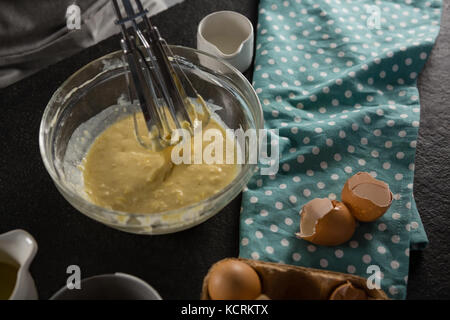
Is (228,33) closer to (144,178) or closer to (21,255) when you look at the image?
(144,178)

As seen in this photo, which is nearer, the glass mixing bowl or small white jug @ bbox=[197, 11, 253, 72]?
the glass mixing bowl

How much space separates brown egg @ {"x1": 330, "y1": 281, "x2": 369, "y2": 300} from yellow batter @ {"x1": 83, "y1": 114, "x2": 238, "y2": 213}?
0.78ft

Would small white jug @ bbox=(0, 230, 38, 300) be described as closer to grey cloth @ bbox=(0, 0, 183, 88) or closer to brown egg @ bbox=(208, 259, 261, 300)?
brown egg @ bbox=(208, 259, 261, 300)

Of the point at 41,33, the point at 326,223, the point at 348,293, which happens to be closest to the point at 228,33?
the point at 41,33

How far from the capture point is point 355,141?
91 cm

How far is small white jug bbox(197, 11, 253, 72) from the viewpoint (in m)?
0.99

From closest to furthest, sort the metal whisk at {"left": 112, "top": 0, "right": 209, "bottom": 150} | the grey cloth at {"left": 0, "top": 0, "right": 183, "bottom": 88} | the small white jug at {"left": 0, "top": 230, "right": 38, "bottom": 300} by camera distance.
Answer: the small white jug at {"left": 0, "top": 230, "right": 38, "bottom": 300}
the metal whisk at {"left": 112, "top": 0, "right": 209, "bottom": 150}
the grey cloth at {"left": 0, "top": 0, "right": 183, "bottom": 88}

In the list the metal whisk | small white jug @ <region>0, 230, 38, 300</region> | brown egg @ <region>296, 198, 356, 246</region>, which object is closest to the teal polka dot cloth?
brown egg @ <region>296, 198, 356, 246</region>

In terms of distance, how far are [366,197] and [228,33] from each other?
0.47 metres

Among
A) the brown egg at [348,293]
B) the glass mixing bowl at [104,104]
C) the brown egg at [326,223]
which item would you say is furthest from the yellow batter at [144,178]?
the brown egg at [348,293]

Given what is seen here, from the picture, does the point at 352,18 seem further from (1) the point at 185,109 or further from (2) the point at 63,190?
(2) the point at 63,190

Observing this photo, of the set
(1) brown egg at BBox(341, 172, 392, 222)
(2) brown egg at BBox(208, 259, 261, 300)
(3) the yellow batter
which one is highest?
(3) the yellow batter
